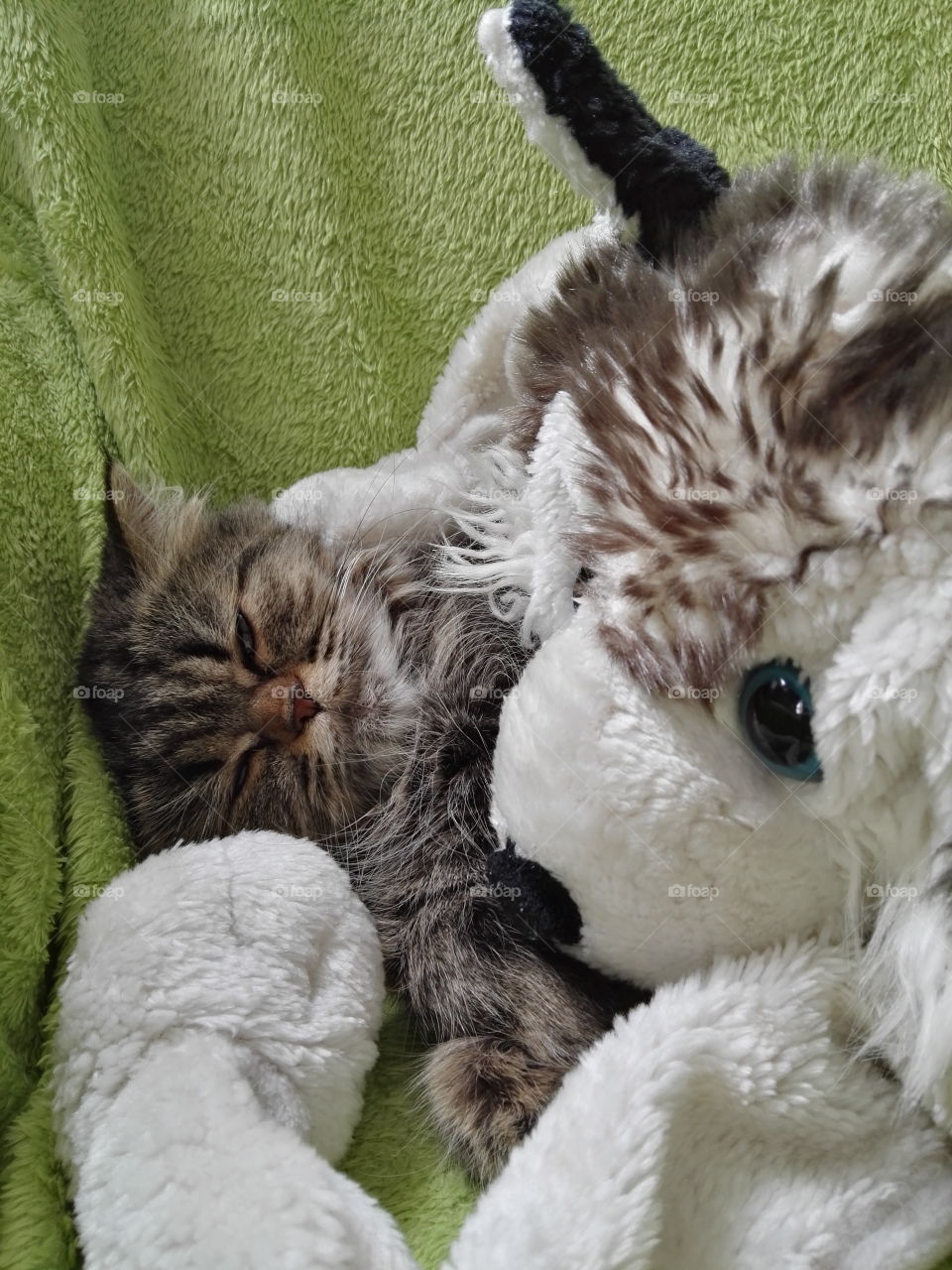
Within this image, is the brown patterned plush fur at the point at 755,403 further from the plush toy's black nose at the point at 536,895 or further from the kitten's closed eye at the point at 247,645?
the kitten's closed eye at the point at 247,645

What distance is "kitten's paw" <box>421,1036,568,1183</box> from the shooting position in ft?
3.07

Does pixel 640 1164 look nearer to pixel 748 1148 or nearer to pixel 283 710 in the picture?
pixel 748 1148

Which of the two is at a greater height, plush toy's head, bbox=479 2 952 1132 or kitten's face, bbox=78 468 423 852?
plush toy's head, bbox=479 2 952 1132

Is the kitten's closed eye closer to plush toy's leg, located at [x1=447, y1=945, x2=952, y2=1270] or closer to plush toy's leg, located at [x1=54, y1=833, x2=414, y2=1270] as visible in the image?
plush toy's leg, located at [x1=54, y1=833, x2=414, y2=1270]

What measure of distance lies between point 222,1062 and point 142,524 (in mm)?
714

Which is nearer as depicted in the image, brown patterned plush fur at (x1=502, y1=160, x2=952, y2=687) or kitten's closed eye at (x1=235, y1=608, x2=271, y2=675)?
brown patterned plush fur at (x1=502, y1=160, x2=952, y2=687)

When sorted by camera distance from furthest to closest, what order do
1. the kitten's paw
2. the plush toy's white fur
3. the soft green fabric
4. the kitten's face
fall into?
the soft green fabric, the kitten's face, the kitten's paw, the plush toy's white fur

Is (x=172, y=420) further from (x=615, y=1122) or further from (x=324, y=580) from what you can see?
(x=615, y=1122)

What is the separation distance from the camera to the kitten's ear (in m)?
1.27

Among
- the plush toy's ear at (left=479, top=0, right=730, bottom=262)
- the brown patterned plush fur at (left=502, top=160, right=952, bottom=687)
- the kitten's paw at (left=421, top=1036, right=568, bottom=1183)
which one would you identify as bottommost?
the kitten's paw at (left=421, top=1036, right=568, bottom=1183)

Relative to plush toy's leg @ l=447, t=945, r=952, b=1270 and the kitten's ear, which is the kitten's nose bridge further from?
plush toy's leg @ l=447, t=945, r=952, b=1270

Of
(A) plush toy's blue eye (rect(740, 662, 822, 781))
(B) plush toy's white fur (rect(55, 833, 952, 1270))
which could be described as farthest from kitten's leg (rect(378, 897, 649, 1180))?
(A) plush toy's blue eye (rect(740, 662, 822, 781))

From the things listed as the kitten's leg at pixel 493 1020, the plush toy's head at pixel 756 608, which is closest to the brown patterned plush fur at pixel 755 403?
the plush toy's head at pixel 756 608

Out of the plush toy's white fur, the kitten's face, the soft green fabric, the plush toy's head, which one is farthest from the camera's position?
the soft green fabric
